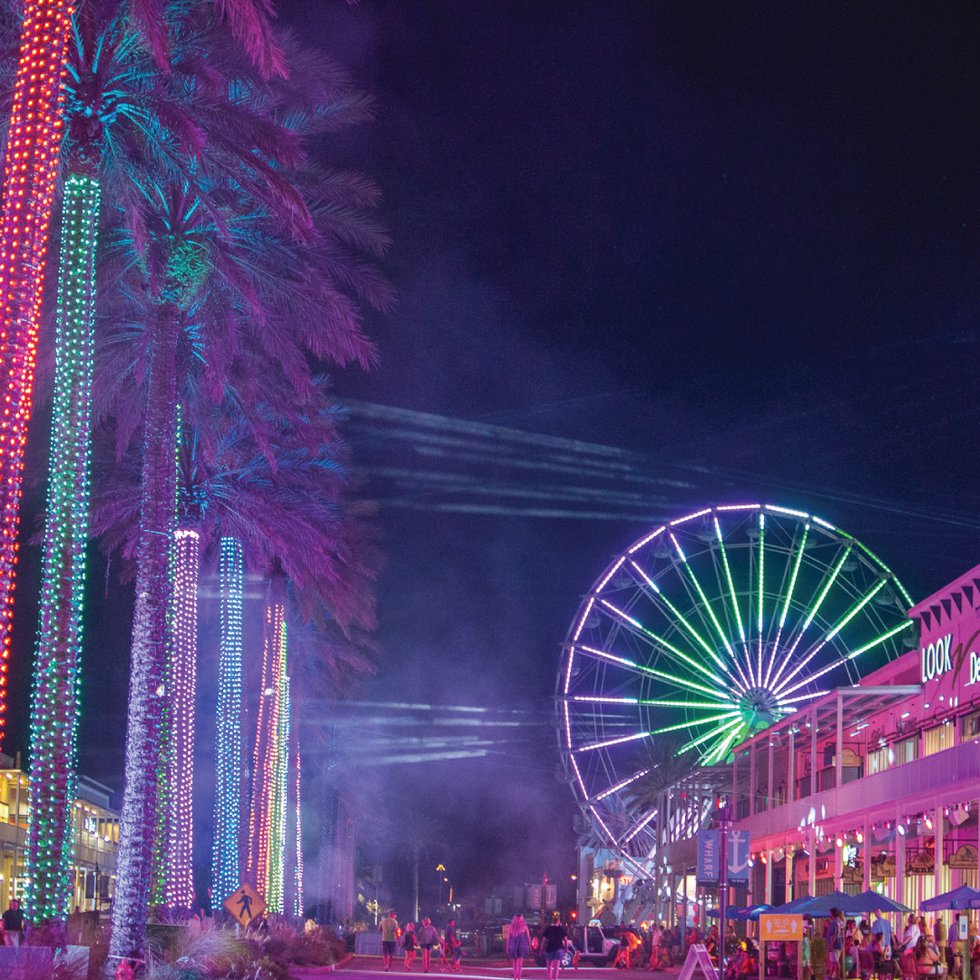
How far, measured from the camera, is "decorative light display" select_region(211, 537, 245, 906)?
33.8 meters

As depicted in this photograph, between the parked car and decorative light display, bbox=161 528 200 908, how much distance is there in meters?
20.8

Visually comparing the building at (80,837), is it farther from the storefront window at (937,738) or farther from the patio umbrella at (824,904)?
the storefront window at (937,738)

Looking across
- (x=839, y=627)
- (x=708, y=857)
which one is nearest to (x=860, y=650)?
(x=839, y=627)

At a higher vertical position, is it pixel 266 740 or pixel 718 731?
pixel 718 731

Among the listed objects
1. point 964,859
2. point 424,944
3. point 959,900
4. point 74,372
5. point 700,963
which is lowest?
point 424,944

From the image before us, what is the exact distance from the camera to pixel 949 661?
111 feet

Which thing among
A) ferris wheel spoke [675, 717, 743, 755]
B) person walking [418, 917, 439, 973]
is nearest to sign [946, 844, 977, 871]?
person walking [418, 917, 439, 973]

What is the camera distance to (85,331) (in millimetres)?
18062

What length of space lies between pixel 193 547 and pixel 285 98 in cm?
967

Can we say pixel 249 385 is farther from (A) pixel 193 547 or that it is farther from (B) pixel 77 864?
(B) pixel 77 864

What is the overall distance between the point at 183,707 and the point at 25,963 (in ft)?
45.6

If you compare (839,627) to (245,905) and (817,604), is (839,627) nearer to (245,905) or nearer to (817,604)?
(817,604)

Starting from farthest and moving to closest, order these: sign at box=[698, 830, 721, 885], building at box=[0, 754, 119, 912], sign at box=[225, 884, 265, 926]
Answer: building at box=[0, 754, 119, 912] < sign at box=[225, 884, 265, 926] < sign at box=[698, 830, 721, 885]

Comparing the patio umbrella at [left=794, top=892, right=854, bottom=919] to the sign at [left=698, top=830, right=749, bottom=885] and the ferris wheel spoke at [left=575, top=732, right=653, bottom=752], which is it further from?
the ferris wheel spoke at [left=575, top=732, right=653, bottom=752]
